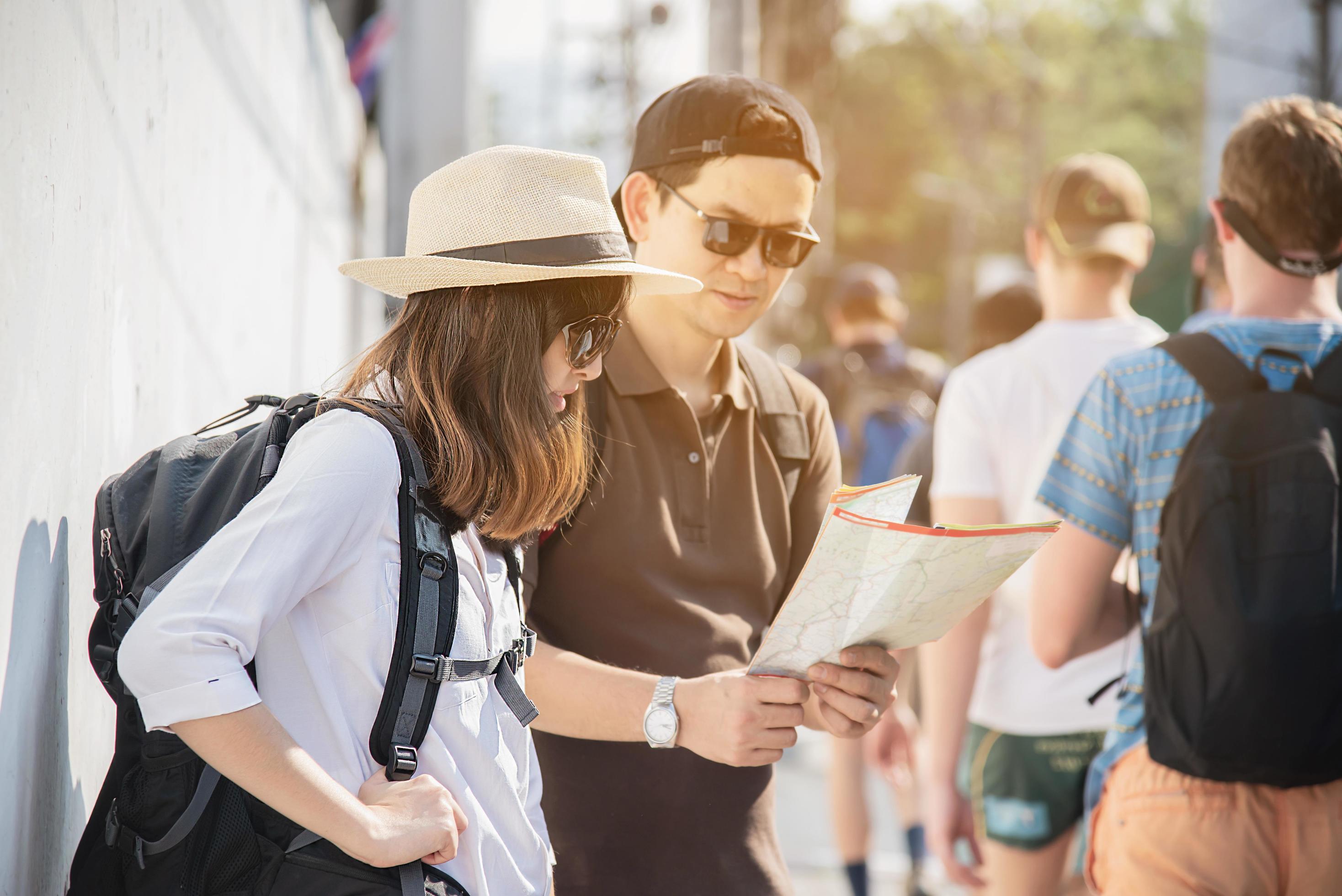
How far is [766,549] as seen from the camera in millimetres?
2281

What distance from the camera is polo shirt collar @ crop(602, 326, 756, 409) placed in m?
Answer: 2.27

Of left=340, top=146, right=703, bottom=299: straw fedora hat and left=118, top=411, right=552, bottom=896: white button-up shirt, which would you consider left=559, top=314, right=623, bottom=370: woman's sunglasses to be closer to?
left=340, top=146, right=703, bottom=299: straw fedora hat

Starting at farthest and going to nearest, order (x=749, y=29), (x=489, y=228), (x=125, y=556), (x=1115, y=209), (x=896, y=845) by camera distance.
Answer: (x=749, y=29) → (x=896, y=845) → (x=1115, y=209) → (x=489, y=228) → (x=125, y=556)

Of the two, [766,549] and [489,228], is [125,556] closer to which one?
[489,228]

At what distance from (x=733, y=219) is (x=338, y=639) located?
1126 millimetres

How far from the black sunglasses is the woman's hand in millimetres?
1139

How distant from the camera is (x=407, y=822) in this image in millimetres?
1479

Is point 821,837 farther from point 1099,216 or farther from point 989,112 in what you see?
point 989,112

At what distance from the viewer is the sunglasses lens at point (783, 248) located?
2277 millimetres

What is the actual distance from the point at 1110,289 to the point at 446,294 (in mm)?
2425

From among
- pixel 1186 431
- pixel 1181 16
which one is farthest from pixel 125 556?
pixel 1181 16

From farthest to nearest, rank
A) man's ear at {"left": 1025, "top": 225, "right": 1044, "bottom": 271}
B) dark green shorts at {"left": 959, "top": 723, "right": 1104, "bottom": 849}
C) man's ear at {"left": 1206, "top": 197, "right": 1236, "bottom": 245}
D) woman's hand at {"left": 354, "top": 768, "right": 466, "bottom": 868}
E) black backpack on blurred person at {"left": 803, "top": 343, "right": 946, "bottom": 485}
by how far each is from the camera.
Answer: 1. black backpack on blurred person at {"left": 803, "top": 343, "right": 946, "bottom": 485}
2. man's ear at {"left": 1025, "top": 225, "right": 1044, "bottom": 271}
3. dark green shorts at {"left": 959, "top": 723, "right": 1104, "bottom": 849}
4. man's ear at {"left": 1206, "top": 197, "right": 1236, "bottom": 245}
5. woman's hand at {"left": 354, "top": 768, "right": 466, "bottom": 868}

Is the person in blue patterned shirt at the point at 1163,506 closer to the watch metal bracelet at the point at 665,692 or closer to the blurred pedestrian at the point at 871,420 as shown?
the watch metal bracelet at the point at 665,692

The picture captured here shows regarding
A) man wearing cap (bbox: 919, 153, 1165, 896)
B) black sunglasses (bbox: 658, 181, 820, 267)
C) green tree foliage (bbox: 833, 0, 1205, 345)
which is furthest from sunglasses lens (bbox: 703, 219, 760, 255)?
green tree foliage (bbox: 833, 0, 1205, 345)
